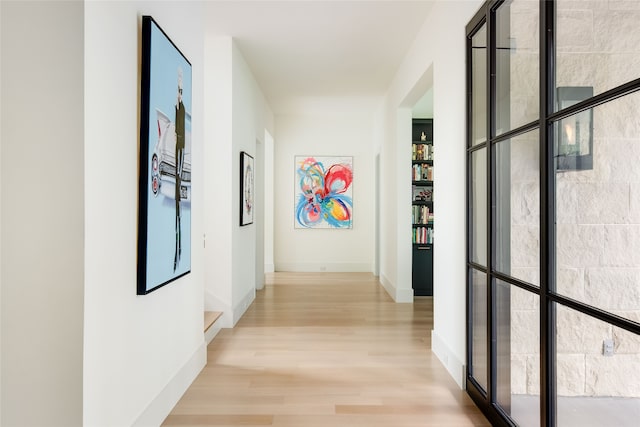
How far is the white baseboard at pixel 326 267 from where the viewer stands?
8.38m

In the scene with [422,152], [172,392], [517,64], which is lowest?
[172,392]

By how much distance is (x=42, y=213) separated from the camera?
63.5 inches

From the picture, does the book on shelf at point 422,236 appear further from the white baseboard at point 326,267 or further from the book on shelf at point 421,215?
the white baseboard at point 326,267

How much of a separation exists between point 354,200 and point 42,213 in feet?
22.8

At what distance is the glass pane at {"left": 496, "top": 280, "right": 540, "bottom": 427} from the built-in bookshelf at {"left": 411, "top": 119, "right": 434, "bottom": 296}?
152 inches

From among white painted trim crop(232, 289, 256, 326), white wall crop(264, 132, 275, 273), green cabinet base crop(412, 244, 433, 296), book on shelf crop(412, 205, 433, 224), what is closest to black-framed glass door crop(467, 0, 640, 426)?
white painted trim crop(232, 289, 256, 326)

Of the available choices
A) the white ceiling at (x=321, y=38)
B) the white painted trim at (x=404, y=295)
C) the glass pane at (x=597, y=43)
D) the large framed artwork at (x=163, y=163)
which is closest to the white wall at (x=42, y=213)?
the large framed artwork at (x=163, y=163)

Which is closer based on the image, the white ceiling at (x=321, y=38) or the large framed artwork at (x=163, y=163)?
the large framed artwork at (x=163, y=163)

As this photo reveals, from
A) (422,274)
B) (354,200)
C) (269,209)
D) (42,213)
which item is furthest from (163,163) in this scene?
(354,200)

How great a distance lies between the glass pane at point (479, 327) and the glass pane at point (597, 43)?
126cm

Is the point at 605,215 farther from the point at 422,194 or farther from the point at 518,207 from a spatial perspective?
the point at 422,194

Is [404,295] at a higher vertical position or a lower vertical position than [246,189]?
lower

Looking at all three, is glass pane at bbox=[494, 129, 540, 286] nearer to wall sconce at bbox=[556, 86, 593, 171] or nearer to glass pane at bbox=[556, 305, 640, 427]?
wall sconce at bbox=[556, 86, 593, 171]

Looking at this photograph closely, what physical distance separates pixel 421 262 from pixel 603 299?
475cm
